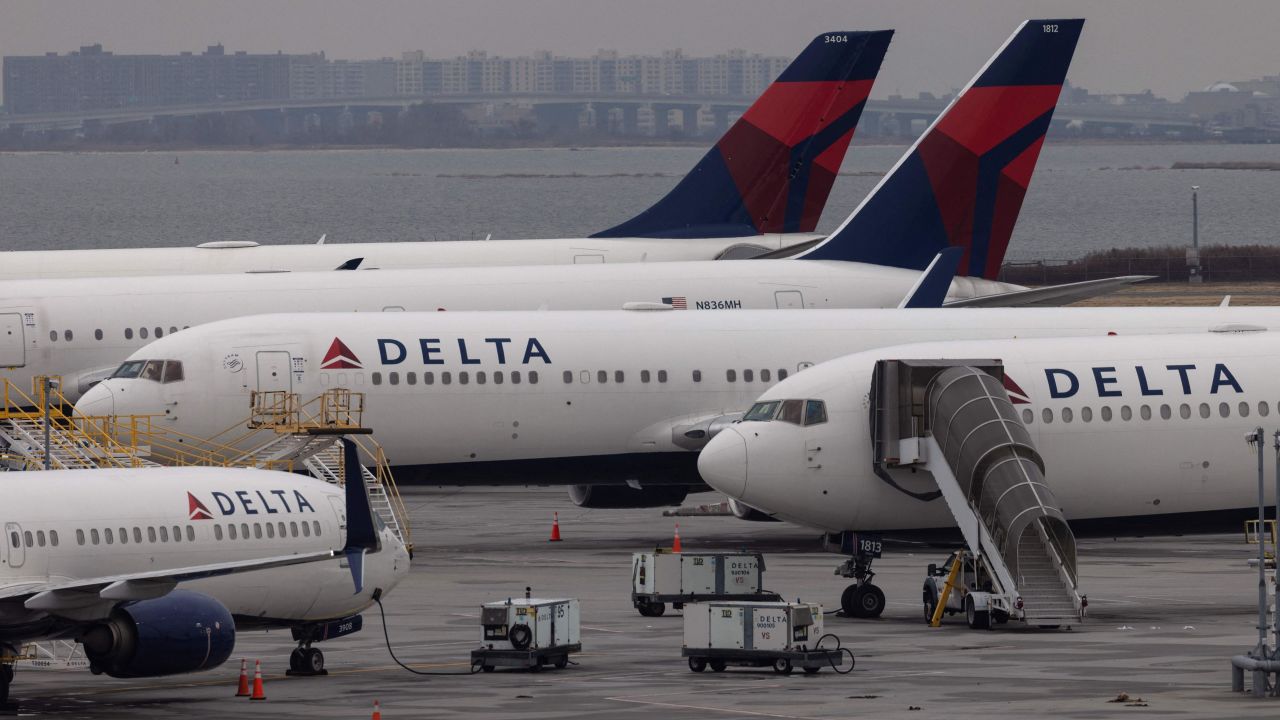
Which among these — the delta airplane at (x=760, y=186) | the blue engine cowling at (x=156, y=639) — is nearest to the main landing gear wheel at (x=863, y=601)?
the blue engine cowling at (x=156, y=639)

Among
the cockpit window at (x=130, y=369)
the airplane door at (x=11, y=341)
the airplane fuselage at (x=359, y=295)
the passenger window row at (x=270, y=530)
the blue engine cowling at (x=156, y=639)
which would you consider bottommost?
the blue engine cowling at (x=156, y=639)

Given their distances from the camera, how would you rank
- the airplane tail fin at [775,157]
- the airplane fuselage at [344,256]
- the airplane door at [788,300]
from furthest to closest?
the airplane tail fin at [775,157]
the airplane fuselage at [344,256]
the airplane door at [788,300]

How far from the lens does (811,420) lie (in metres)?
43.2

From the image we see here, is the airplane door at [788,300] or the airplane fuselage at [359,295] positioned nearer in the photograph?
the airplane fuselage at [359,295]

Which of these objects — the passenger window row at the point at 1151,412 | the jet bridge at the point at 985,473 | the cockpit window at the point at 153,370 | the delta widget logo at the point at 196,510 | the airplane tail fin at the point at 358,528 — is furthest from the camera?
the cockpit window at the point at 153,370

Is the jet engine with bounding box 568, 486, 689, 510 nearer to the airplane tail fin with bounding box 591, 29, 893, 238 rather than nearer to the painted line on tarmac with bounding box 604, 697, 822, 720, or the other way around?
the airplane tail fin with bounding box 591, 29, 893, 238

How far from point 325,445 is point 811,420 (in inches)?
397

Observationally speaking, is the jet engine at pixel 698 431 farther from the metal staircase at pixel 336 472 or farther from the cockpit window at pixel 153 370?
the cockpit window at pixel 153 370

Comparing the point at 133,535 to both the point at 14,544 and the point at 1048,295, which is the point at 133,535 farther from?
the point at 1048,295

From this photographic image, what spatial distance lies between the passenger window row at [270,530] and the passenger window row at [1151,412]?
1482 centimetres

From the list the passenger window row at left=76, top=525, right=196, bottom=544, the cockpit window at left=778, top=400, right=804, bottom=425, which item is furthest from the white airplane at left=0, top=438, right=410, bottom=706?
the cockpit window at left=778, top=400, right=804, bottom=425

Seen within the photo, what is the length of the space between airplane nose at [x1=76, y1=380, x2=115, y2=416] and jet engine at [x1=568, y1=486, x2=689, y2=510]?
11083 millimetres

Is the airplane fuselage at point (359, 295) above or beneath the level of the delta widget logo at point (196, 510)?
above

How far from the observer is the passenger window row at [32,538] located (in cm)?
3172
